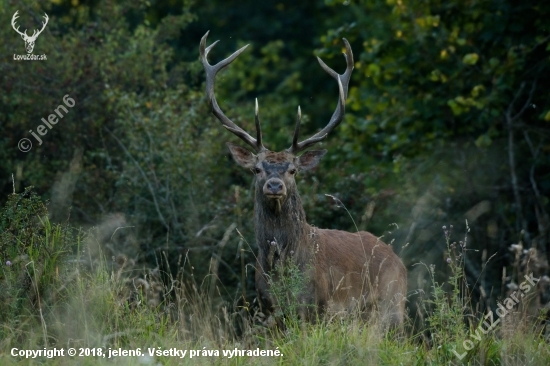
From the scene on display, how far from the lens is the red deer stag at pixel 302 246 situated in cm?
777

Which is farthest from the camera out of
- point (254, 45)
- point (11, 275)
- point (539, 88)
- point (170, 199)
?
point (254, 45)

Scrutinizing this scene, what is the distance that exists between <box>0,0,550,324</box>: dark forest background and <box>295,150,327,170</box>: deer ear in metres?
1.51

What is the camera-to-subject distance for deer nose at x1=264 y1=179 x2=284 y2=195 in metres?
7.84

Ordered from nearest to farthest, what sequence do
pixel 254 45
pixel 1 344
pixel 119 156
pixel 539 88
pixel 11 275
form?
pixel 1 344 < pixel 11 275 < pixel 119 156 < pixel 539 88 < pixel 254 45

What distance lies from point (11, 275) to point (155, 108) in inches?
205

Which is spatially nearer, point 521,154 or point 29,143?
point 29,143

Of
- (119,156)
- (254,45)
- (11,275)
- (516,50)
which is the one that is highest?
(254,45)

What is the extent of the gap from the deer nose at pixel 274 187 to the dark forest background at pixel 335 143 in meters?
2.30

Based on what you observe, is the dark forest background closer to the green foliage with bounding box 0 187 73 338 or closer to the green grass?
the green foliage with bounding box 0 187 73 338

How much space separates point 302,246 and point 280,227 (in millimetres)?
242

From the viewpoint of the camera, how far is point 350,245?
345 inches

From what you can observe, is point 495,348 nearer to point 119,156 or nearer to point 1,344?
point 1,344

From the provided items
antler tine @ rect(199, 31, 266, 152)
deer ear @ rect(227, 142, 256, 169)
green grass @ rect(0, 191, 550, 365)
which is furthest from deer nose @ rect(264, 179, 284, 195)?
green grass @ rect(0, 191, 550, 365)

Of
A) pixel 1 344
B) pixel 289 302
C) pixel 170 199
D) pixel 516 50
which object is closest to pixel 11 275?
pixel 1 344
